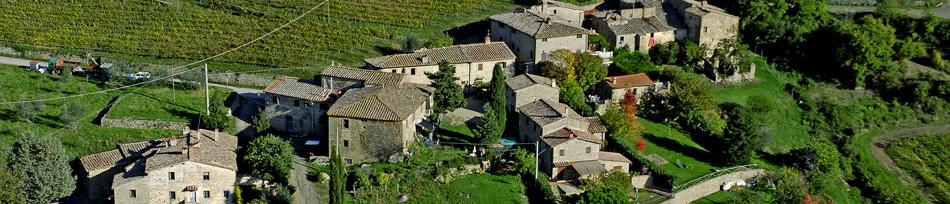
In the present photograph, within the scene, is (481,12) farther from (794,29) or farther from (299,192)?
(299,192)

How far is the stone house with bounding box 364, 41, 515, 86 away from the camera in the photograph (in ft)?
217

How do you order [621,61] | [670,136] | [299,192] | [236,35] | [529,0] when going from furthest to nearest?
[529,0], [236,35], [621,61], [670,136], [299,192]

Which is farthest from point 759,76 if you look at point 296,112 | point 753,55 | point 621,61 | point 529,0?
point 296,112

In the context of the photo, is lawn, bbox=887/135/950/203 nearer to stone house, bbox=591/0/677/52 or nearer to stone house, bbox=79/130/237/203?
stone house, bbox=591/0/677/52

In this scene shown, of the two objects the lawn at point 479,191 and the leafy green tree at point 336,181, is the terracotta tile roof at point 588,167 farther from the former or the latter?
the leafy green tree at point 336,181

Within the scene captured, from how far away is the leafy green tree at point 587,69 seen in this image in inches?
2638

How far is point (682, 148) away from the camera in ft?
211

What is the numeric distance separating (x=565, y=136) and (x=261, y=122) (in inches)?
621

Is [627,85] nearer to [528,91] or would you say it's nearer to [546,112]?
[528,91]

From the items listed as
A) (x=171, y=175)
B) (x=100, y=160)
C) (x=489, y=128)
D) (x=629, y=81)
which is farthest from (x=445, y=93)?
(x=100, y=160)

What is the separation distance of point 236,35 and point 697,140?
100 feet

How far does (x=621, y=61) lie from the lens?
70.6 metres

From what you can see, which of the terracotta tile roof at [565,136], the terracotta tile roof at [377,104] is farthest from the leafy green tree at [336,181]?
the terracotta tile roof at [565,136]

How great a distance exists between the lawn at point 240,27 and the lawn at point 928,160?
2774 centimetres
